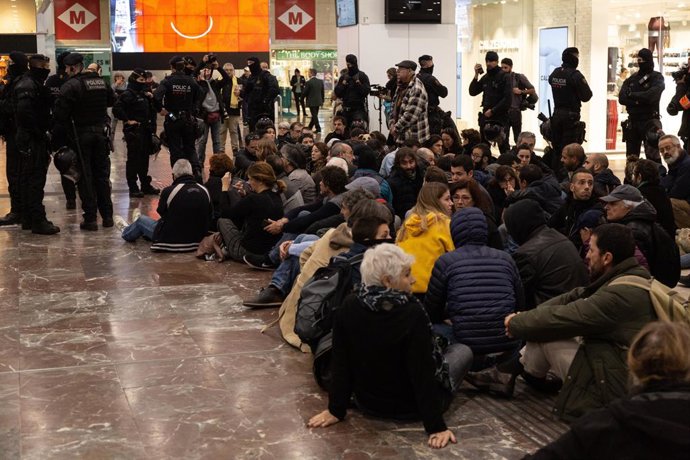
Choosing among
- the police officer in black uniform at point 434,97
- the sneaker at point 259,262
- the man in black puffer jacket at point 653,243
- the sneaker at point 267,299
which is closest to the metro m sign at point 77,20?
the police officer in black uniform at point 434,97

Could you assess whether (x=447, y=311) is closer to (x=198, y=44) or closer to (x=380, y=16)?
(x=380, y=16)

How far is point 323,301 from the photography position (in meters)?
5.66

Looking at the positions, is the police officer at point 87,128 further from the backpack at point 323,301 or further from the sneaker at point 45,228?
the backpack at point 323,301

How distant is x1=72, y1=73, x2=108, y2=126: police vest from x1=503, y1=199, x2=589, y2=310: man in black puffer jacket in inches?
245

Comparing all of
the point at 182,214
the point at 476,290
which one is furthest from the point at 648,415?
the point at 182,214

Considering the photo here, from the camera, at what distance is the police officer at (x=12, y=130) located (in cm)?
1086

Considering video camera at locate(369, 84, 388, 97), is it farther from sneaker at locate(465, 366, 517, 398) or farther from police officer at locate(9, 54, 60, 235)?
sneaker at locate(465, 366, 517, 398)

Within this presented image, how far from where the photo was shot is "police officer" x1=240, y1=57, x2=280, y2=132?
55.6ft

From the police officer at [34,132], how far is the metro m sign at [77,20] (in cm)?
2100

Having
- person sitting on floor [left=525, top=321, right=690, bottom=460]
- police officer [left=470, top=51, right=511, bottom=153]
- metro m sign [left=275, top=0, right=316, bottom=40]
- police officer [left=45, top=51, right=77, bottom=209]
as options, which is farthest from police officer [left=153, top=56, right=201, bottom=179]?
metro m sign [left=275, top=0, right=316, bottom=40]

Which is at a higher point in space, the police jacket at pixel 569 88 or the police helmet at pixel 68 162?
the police jacket at pixel 569 88

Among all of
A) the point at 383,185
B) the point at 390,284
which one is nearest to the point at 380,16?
the point at 383,185

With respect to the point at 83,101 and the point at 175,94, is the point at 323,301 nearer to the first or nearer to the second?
the point at 83,101

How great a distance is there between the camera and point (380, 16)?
16625 millimetres
